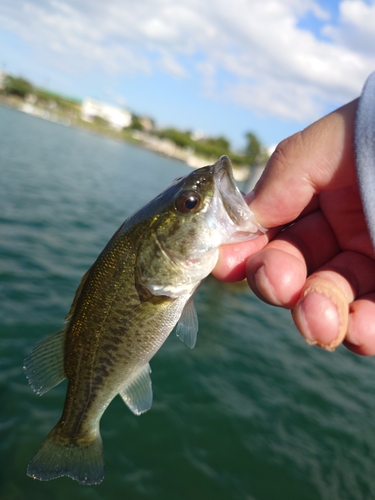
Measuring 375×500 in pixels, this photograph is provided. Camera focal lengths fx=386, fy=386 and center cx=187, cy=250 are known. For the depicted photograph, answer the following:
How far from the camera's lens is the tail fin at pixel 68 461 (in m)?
3.06

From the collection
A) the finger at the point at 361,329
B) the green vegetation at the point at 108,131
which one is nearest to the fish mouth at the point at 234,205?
the finger at the point at 361,329

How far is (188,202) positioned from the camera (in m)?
2.86

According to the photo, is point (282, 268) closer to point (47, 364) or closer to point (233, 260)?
point (233, 260)

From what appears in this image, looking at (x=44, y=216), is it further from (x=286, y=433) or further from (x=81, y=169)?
(x=81, y=169)

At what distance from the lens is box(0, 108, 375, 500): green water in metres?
5.27

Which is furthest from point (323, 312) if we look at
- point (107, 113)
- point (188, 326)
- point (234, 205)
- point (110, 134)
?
point (107, 113)

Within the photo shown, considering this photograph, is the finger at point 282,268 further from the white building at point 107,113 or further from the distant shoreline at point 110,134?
the white building at point 107,113

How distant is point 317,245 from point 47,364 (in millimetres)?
2472

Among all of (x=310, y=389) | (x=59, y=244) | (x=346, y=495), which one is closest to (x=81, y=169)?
(x=59, y=244)

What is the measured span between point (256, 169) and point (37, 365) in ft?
55.4

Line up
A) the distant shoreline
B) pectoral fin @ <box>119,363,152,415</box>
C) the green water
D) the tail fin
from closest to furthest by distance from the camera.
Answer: the tail fin → pectoral fin @ <box>119,363,152,415</box> → the green water → the distant shoreline

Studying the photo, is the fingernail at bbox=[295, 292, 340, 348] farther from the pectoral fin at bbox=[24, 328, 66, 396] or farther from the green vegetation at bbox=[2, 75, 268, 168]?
the green vegetation at bbox=[2, 75, 268, 168]

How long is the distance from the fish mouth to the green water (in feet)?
13.2

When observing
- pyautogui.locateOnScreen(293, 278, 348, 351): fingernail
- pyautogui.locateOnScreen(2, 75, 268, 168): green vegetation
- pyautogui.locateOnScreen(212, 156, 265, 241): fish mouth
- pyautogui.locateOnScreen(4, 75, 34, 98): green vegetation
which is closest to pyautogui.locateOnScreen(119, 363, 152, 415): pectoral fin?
pyautogui.locateOnScreen(212, 156, 265, 241): fish mouth
